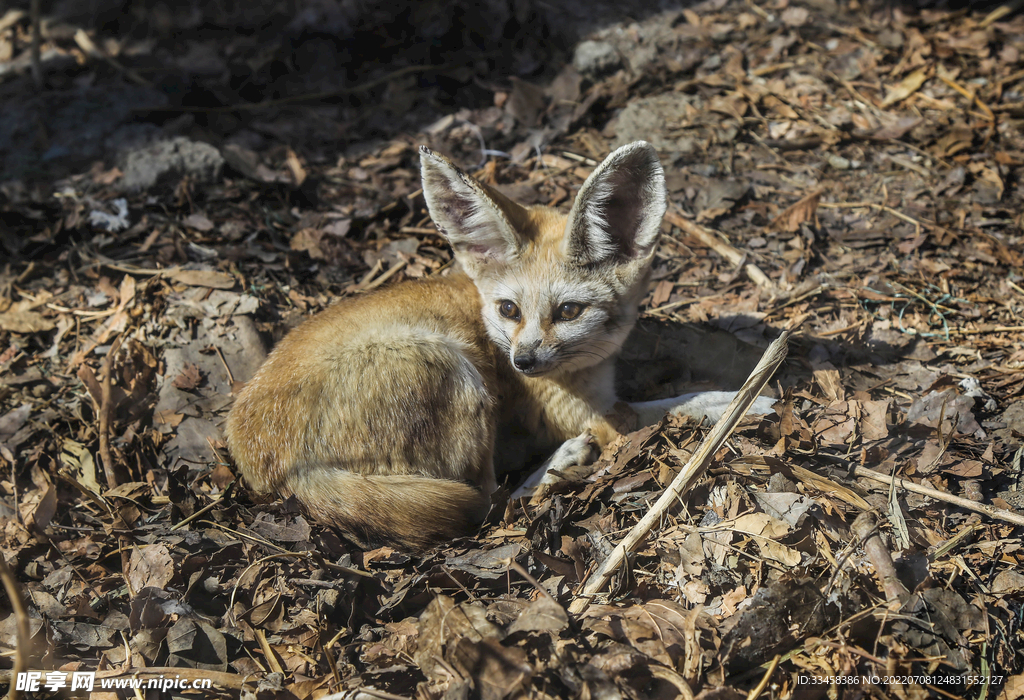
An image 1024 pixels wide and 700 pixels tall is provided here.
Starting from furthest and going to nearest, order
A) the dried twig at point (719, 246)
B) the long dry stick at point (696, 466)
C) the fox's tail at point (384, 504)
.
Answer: the dried twig at point (719, 246), the fox's tail at point (384, 504), the long dry stick at point (696, 466)

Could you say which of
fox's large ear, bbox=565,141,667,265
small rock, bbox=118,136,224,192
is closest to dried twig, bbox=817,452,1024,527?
fox's large ear, bbox=565,141,667,265

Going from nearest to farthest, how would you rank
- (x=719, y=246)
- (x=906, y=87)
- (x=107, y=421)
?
1. (x=107, y=421)
2. (x=719, y=246)
3. (x=906, y=87)

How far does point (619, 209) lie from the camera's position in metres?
3.77

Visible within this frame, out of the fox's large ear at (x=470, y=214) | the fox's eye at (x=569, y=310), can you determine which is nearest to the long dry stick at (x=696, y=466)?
the fox's eye at (x=569, y=310)

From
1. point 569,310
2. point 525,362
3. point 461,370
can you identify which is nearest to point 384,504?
point 461,370

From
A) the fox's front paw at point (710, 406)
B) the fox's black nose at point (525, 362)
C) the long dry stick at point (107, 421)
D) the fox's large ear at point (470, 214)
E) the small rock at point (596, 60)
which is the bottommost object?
the fox's front paw at point (710, 406)

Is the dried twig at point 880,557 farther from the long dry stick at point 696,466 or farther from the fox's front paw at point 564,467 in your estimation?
the fox's front paw at point 564,467

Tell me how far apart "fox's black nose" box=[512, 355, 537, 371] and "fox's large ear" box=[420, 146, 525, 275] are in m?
0.64

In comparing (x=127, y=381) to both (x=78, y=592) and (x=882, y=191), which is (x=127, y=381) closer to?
(x=78, y=592)

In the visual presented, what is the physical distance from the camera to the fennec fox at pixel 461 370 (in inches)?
136

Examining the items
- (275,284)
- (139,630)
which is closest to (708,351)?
(275,284)

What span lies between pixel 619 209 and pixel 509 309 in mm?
897

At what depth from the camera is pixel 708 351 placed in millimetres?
4652

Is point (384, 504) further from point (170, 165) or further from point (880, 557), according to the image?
point (170, 165)
